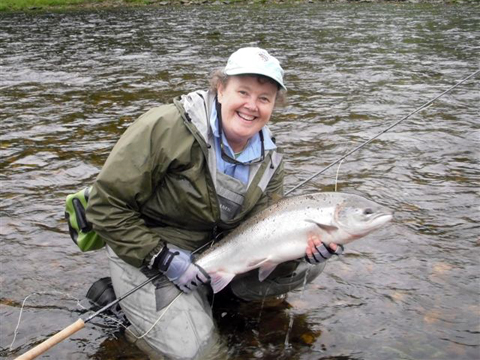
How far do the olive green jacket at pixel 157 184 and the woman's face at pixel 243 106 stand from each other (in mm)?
156

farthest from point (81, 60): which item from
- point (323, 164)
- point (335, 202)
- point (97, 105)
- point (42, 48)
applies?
point (335, 202)

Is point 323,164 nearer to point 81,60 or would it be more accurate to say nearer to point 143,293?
point 143,293

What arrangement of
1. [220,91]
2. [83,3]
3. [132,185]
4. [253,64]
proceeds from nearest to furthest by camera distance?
[132,185] < [253,64] < [220,91] < [83,3]

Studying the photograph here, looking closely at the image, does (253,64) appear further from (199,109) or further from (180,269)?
(180,269)

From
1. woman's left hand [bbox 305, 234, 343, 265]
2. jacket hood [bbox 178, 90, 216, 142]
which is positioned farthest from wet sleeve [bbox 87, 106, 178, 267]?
woman's left hand [bbox 305, 234, 343, 265]

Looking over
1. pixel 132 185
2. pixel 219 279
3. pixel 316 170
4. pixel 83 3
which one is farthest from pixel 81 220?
pixel 83 3

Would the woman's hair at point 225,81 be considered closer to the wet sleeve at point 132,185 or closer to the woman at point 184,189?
the woman at point 184,189

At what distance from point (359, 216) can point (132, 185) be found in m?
1.53

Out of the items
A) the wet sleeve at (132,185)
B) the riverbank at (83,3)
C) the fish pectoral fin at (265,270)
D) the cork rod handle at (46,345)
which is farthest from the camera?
the riverbank at (83,3)

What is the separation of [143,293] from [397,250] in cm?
267

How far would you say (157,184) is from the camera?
3.79 metres

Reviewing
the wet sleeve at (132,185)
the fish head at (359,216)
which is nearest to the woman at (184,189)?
the wet sleeve at (132,185)

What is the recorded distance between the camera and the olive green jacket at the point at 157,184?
3543mm

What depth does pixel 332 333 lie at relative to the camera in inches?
165
